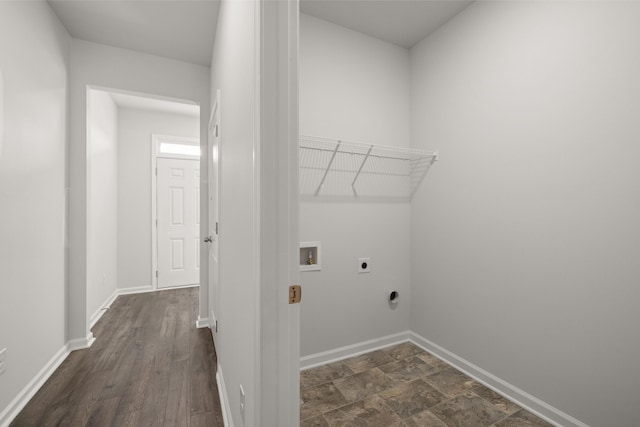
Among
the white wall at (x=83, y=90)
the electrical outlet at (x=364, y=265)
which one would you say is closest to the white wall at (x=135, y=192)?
the white wall at (x=83, y=90)

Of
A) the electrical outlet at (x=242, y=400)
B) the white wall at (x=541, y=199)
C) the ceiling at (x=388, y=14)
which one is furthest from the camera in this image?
the ceiling at (x=388, y=14)

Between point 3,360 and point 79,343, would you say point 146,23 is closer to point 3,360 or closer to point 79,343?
point 3,360

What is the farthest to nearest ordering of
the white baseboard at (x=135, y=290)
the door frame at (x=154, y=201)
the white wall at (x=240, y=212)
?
1. the door frame at (x=154, y=201)
2. the white baseboard at (x=135, y=290)
3. the white wall at (x=240, y=212)

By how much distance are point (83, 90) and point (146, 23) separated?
2.72 feet

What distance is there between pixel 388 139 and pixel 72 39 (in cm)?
282

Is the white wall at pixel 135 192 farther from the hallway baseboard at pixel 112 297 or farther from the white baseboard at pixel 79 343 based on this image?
the white baseboard at pixel 79 343

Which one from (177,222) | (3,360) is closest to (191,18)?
(3,360)

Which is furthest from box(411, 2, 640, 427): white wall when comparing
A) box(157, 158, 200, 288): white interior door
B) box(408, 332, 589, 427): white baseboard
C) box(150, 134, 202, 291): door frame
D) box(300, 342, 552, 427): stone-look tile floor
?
box(150, 134, 202, 291): door frame

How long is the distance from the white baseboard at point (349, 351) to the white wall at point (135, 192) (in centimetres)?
304

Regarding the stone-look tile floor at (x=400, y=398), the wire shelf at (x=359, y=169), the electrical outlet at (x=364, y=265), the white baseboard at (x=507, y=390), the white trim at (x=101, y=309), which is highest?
the wire shelf at (x=359, y=169)

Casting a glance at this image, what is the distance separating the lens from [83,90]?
247 cm

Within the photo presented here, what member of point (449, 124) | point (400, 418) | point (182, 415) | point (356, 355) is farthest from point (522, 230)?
point (182, 415)

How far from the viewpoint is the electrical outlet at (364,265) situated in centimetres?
234

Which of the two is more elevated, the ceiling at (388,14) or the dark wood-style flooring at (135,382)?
the ceiling at (388,14)
